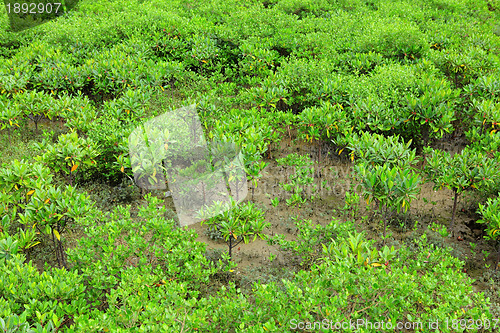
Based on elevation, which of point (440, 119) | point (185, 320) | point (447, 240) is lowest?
point (447, 240)

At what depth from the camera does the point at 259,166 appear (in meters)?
6.08

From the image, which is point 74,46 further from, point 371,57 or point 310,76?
point 371,57

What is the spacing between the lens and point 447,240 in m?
5.95

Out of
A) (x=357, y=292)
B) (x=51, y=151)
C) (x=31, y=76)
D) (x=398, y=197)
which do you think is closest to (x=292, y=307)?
(x=357, y=292)

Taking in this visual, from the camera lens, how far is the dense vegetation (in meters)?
3.96

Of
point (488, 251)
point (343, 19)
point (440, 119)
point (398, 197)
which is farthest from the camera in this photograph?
point (343, 19)

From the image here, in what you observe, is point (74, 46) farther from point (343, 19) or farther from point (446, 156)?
point (446, 156)

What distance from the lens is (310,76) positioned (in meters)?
8.43

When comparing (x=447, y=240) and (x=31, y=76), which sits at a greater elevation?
(x=31, y=76)

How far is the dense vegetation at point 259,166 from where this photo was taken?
396cm

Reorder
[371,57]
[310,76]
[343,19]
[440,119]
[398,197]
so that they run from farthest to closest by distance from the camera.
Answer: [343,19] → [371,57] → [310,76] → [440,119] → [398,197]

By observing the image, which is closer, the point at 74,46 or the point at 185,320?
the point at 185,320

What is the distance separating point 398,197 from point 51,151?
5436mm

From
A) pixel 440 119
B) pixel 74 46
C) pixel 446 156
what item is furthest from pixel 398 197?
pixel 74 46
